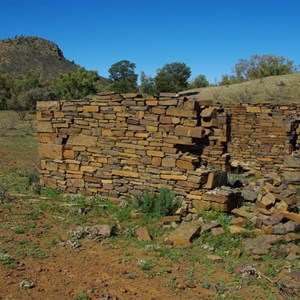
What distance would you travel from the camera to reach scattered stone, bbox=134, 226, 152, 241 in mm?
5863

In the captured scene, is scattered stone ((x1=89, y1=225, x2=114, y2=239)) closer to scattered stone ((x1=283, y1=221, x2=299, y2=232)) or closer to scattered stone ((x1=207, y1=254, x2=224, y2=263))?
scattered stone ((x1=207, y1=254, x2=224, y2=263))

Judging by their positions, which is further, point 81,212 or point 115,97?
point 115,97

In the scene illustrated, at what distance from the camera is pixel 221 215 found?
21.8 ft

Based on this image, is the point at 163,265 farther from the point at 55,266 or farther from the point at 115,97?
the point at 115,97

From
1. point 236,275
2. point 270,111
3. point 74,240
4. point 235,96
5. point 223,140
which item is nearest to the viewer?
point 236,275

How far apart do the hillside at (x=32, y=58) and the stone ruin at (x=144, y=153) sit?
53.1 meters

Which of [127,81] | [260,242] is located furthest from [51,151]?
[127,81]

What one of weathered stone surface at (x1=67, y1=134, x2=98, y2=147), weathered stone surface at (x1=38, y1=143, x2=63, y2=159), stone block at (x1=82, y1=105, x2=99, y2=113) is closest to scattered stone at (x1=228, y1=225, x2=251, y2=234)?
weathered stone surface at (x1=67, y1=134, x2=98, y2=147)

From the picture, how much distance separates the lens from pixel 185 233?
19.1ft

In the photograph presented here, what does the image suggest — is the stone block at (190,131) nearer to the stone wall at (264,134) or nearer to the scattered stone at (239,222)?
the scattered stone at (239,222)

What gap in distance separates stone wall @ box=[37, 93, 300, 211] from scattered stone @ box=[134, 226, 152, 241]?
4.44 ft

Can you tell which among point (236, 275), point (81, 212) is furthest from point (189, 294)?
point (81, 212)

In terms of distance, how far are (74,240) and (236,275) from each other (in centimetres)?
253

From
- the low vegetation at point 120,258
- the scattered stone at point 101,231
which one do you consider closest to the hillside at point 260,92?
the low vegetation at point 120,258
